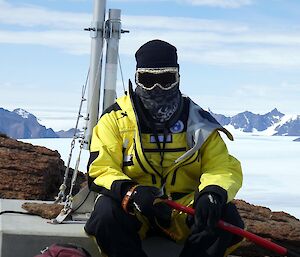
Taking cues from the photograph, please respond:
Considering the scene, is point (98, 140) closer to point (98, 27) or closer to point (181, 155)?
point (181, 155)

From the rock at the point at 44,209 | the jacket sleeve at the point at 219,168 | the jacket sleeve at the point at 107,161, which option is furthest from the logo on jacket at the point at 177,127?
the rock at the point at 44,209

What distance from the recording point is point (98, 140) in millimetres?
4938

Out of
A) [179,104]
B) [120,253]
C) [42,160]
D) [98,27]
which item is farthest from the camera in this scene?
[42,160]

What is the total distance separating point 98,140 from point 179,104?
0.57 m

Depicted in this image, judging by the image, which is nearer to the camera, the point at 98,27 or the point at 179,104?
the point at 179,104

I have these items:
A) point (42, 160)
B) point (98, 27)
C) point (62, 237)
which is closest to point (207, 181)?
point (62, 237)

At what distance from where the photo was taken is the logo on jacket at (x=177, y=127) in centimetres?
501

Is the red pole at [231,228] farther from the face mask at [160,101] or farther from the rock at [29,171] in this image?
the rock at [29,171]

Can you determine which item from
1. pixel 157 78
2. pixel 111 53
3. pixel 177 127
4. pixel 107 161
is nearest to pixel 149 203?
pixel 107 161

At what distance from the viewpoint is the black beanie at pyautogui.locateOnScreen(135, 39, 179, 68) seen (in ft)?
16.1

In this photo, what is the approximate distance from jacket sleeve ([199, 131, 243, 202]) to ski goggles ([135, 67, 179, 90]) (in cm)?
43

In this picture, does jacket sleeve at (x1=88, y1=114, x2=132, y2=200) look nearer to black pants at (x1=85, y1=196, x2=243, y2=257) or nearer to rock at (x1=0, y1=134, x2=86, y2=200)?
black pants at (x1=85, y1=196, x2=243, y2=257)

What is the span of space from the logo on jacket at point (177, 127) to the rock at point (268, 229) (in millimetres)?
1604

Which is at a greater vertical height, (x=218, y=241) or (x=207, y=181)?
(x=207, y=181)
